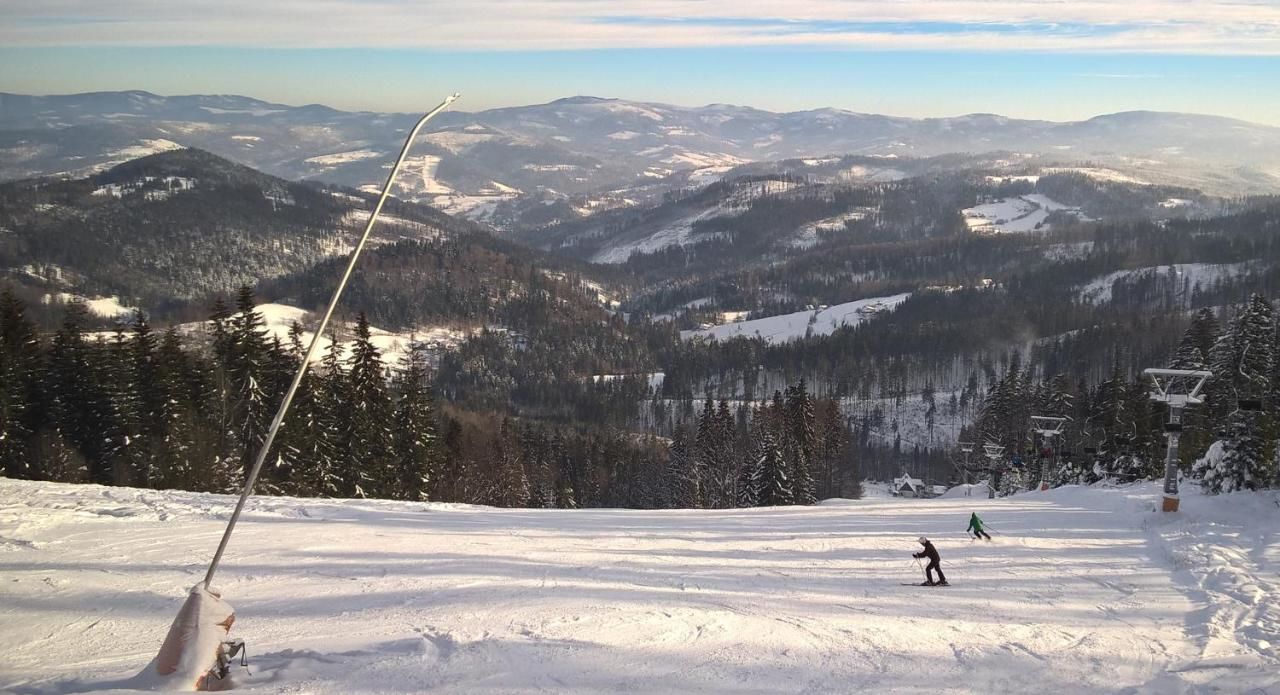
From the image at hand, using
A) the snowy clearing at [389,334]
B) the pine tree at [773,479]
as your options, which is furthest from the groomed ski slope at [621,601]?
the snowy clearing at [389,334]

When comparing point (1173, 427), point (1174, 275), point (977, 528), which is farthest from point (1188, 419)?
point (1174, 275)

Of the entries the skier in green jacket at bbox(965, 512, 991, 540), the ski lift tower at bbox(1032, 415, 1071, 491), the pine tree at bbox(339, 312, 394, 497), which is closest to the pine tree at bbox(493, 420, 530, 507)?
the pine tree at bbox(339, 312, 394, 497)

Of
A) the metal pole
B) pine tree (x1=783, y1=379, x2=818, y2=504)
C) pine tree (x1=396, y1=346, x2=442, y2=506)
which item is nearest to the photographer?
the metal pole

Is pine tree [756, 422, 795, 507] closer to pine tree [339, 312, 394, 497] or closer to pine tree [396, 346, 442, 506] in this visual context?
pine tree [396, 346, 442, 506]

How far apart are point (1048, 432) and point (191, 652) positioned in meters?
46.9

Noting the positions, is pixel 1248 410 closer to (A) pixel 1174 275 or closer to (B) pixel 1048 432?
(B) pixel 1048 432

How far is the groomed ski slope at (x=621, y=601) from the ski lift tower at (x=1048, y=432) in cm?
2413

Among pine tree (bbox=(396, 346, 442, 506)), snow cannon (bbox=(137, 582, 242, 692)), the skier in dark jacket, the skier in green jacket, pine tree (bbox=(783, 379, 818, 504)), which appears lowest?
pine tree (bbox=(783, 379, 818, 504))

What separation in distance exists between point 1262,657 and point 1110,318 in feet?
551

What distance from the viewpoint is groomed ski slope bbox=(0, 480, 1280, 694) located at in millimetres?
9969

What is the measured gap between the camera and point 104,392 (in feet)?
105

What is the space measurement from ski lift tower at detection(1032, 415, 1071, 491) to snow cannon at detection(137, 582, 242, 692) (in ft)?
148

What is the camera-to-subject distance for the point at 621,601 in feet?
43.4

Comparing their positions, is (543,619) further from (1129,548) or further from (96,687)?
(1129,548)
